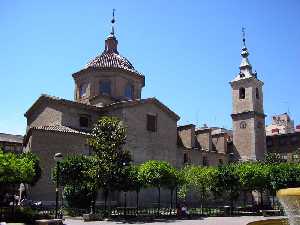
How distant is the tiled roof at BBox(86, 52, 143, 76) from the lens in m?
44.6

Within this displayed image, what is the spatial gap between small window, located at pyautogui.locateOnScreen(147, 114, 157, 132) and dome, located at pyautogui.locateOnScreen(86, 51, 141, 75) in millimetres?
6147

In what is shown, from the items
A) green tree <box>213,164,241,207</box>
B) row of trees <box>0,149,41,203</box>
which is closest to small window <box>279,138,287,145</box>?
green tree <box>213,164,241,207</box>

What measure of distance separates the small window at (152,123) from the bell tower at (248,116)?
1723 centimetres

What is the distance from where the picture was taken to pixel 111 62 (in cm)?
4559

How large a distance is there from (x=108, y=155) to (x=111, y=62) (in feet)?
66.4

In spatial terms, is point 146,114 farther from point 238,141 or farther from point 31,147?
point 238,141

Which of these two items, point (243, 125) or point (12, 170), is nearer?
point (12, 170)

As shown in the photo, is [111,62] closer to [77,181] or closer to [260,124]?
[77,181]

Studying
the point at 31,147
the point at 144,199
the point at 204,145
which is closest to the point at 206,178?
the point at 144,199

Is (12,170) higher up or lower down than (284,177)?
higher up

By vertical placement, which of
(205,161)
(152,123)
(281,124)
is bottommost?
(205,161)

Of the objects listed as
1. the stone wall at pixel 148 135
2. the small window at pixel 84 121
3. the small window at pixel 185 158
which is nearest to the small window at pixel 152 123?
the stone wall at pixel 148 135

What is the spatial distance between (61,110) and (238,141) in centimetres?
2645

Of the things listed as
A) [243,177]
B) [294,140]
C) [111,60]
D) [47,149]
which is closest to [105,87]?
[111,60]
